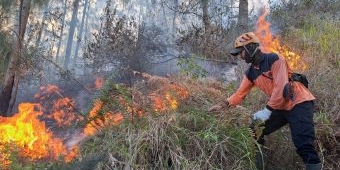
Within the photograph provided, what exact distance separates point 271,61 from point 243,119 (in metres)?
0.96

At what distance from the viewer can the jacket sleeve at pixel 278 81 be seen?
190 inches

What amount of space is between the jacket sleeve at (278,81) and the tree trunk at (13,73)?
23.3ft

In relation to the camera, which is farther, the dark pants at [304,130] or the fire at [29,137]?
the fire at [29,137]

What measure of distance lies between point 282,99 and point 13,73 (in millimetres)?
7577

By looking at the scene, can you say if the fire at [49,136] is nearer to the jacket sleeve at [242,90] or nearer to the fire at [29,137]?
the fire at [29,137]

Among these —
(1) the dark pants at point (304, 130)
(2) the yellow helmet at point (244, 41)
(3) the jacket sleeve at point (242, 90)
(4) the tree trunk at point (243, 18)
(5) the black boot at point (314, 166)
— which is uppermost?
(4) the tree trunk at point (243, 18)

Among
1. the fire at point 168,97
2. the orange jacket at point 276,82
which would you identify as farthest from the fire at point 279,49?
the orange jacket at point 276,82

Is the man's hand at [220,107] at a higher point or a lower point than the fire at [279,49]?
lower

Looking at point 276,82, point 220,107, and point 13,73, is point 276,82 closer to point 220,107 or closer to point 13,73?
point 220,107

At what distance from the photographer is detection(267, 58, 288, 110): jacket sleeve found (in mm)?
4836

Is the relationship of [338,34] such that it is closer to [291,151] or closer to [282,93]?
[291,151]

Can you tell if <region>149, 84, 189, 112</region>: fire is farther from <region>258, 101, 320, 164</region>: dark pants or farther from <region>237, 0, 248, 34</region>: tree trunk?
<region>237, 0, 248, 34</region>: tree trunk

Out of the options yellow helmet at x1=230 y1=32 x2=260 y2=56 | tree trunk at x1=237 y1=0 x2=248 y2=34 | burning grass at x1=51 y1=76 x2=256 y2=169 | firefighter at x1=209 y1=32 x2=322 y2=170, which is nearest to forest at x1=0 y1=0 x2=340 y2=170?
burning grass at x1=51 y1=76 x2=256 y2=169

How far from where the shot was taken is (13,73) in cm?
1053
